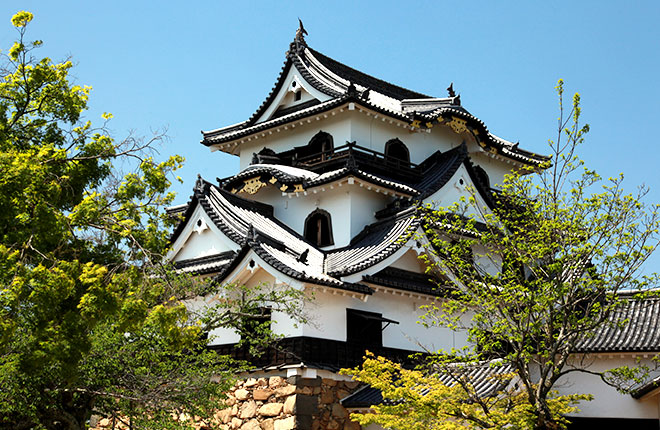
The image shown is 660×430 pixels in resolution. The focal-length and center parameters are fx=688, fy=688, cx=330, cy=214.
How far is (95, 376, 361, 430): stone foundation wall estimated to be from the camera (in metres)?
17.4

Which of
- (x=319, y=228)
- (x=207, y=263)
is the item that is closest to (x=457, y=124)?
(x=319, y=228)

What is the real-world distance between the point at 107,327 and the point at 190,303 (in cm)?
816

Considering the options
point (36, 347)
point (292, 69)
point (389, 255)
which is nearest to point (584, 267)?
point (389, 255)

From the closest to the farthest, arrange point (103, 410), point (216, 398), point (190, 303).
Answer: point (103, 410)
point (216, 398)
point (190, 303)

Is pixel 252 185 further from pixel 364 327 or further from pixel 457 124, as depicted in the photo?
pixel 457 124

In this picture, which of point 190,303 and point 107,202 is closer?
point 107,202

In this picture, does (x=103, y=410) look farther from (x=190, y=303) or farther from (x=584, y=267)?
(x=584, y=267)

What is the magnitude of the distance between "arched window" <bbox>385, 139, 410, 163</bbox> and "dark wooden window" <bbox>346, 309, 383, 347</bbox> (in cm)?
748

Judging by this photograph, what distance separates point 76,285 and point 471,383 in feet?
31.3

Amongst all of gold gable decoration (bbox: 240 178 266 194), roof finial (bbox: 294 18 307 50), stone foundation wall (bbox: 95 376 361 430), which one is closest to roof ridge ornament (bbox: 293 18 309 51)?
roof finial (bbox: 294 18 307 50)

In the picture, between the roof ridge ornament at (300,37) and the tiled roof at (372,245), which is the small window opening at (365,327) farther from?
the roof ridge ornament at (300,37)

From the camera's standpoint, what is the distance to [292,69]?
87.6ft

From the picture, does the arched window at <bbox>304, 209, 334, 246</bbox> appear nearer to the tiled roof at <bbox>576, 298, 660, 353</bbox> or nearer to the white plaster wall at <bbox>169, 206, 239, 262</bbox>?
the white plaster wall at <bbox>169, 206, 239, 262</bbox>

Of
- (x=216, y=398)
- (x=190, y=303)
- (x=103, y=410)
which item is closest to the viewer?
(x=103, y=410)
